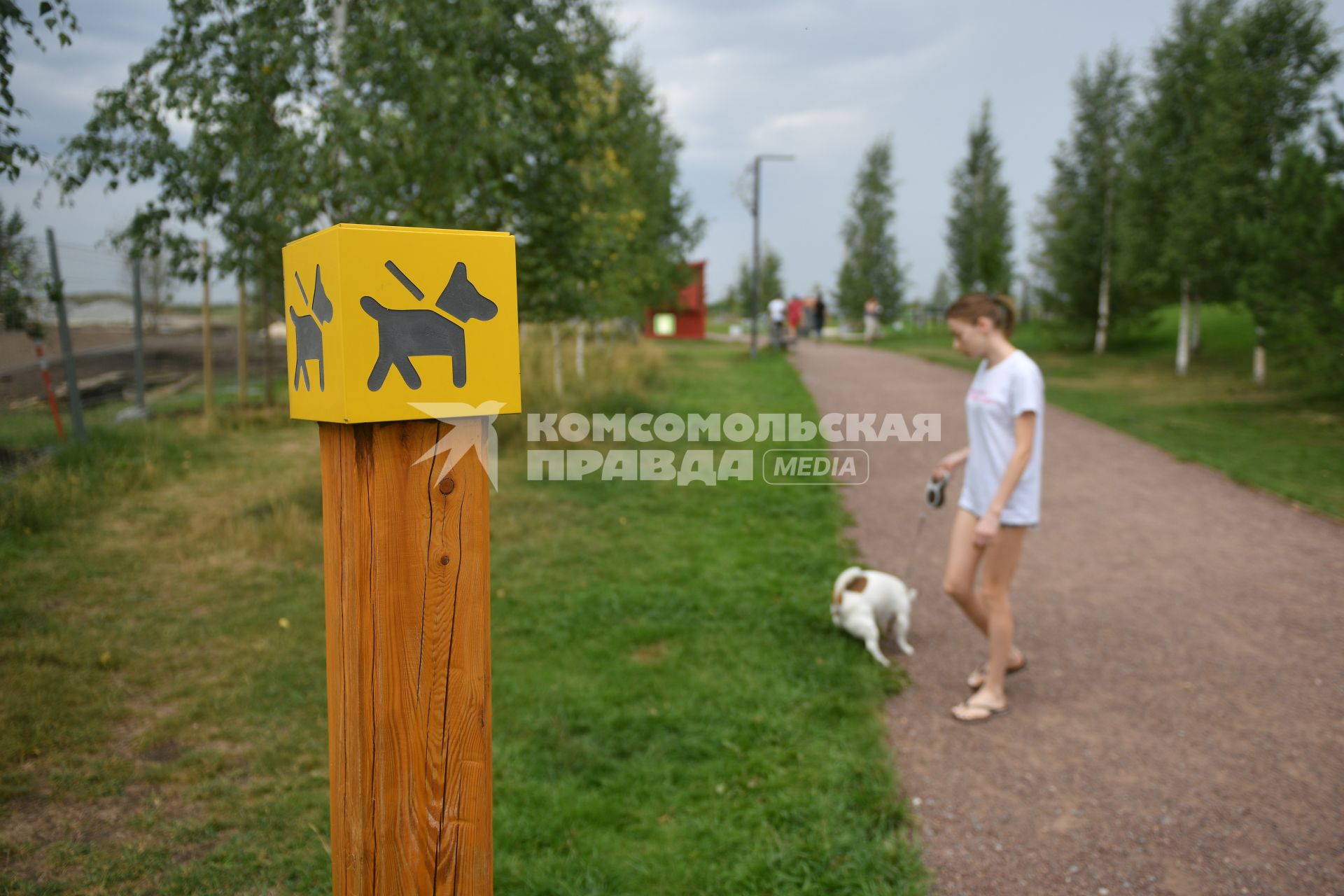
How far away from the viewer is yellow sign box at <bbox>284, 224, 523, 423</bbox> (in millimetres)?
1583

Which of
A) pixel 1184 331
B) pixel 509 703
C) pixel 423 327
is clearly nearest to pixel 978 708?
pixel 509 703

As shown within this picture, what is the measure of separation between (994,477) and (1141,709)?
1485 millimetres

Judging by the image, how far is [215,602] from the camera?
566cm

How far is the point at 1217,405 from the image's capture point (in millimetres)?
16734

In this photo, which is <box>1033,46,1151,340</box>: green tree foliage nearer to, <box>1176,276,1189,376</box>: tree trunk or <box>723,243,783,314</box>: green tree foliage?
<box>1176,276,1189,376</box>: tree trunk

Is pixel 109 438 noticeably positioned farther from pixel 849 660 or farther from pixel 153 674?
pixel 849 660

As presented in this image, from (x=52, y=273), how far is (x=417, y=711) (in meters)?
8.81

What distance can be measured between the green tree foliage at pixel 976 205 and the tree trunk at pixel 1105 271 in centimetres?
1324

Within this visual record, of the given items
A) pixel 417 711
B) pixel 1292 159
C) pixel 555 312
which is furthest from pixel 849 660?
pixel 1292 159

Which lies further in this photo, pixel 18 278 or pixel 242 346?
pixel 242 346

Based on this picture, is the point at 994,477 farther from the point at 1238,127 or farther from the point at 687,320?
the point at 687,320

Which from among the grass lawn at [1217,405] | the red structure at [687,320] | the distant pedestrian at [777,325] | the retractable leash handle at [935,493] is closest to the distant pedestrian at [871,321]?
the grass lawn at [1217,405]

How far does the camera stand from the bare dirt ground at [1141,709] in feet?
10.7

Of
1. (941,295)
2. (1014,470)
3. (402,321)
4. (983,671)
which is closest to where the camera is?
(402,321)
